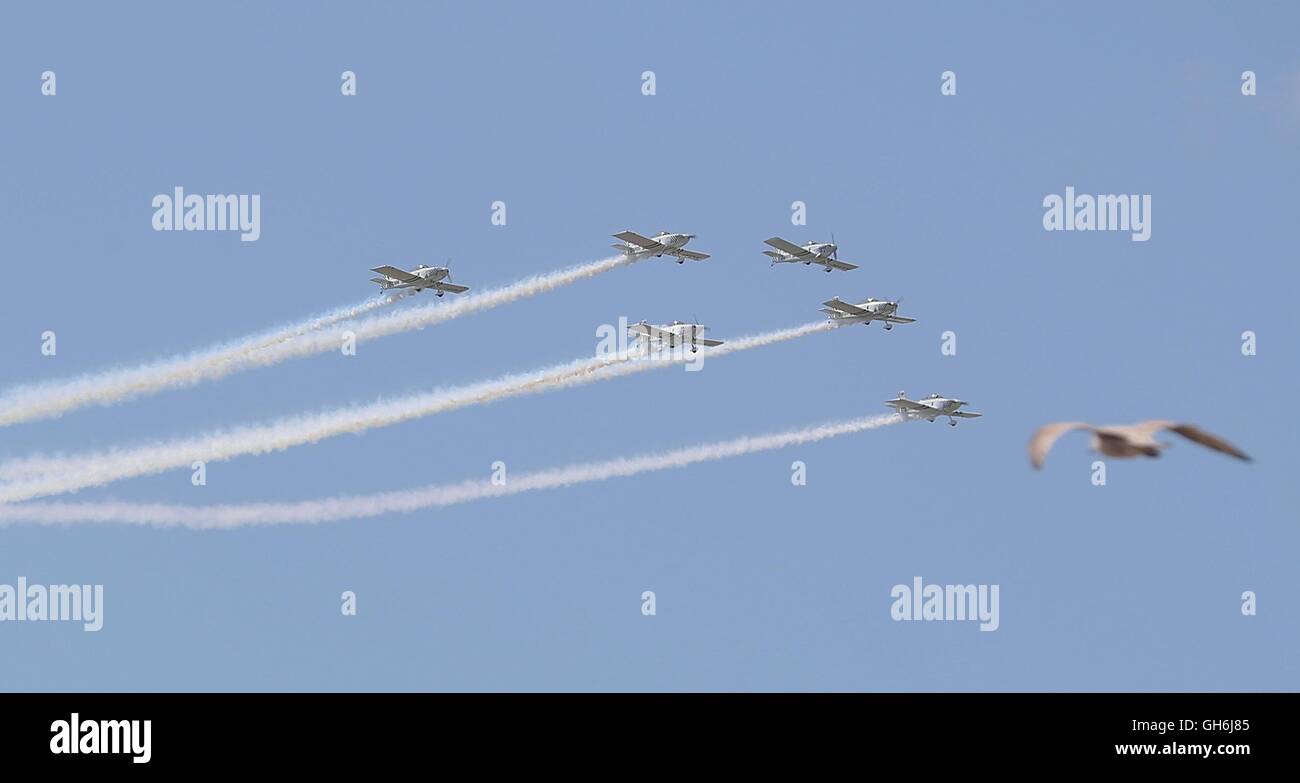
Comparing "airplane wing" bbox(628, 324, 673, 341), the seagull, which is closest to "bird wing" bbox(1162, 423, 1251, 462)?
the seagull

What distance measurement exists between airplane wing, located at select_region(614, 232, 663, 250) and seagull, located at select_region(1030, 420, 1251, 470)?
55470 mm

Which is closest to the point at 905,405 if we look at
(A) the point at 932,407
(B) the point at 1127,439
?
(A) the point at 932,407

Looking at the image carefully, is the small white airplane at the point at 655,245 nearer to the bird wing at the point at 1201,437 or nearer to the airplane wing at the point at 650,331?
the airplane wing at the point at 650,331

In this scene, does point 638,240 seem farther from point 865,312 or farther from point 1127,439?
point 1127,439

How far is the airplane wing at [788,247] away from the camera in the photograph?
9781 centimetres

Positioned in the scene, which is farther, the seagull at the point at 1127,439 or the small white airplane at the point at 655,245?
the small white airplane at the point at 655,245

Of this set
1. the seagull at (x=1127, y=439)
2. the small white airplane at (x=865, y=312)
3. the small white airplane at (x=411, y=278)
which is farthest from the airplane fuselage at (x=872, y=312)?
the seagull at (x=1127, y=439)

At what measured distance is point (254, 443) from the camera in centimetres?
9425

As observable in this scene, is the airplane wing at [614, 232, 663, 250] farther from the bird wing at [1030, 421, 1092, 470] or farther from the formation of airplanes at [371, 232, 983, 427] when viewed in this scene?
the bird wing at [1030, 421, 1092, 470]

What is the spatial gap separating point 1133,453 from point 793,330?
60217mm

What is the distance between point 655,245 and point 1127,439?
56.7 meters
